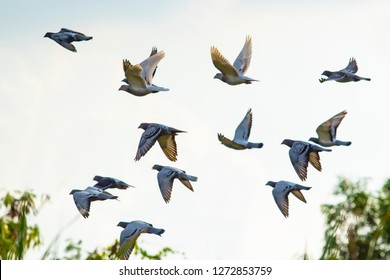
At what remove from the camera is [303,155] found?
7.49m

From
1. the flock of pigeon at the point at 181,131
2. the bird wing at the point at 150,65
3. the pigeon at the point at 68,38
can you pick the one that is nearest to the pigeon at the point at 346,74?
the flock of pigeon at the point at 181,131

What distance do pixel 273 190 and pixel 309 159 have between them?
1.33 ft

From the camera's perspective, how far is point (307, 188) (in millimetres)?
6957

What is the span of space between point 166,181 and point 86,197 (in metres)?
0.97

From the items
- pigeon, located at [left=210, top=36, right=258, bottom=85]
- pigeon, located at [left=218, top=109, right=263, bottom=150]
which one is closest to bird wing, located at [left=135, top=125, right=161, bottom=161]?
pigeon, located at [left=218, top=109, right=263, bottom=150]

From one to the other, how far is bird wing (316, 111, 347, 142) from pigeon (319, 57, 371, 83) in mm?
592

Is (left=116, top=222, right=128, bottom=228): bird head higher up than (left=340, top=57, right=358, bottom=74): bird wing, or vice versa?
(left=340, top=57, right=358, bottom=74): bird wing

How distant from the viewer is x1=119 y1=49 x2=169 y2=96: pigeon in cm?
768

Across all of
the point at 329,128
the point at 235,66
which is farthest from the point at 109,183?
the point at 235,66

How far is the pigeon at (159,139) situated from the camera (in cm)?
753

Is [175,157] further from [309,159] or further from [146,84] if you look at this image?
[309,159]

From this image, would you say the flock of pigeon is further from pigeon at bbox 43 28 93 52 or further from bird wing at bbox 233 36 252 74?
bird wing at bbox 233 36 252 74

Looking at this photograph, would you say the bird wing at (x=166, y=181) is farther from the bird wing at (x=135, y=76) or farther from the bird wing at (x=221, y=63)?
the bird wing at (x=221, y=63)

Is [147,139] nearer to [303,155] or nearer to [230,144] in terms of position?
[230,144]
